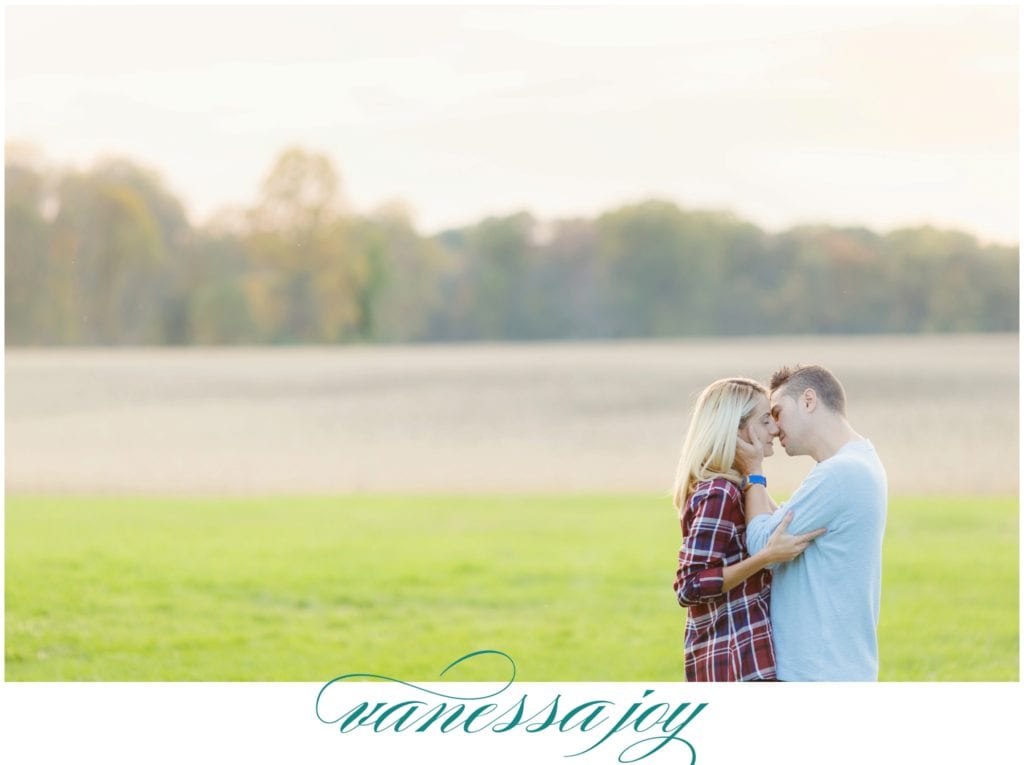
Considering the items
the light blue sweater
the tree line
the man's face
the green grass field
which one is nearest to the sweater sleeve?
the light blue sweater

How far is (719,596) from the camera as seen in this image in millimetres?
2646

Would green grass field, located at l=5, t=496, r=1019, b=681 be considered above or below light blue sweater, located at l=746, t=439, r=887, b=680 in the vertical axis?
below

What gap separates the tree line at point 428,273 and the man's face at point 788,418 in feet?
30.9

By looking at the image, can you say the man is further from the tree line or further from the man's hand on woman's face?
the tree line

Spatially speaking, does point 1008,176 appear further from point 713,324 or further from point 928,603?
point 928,603

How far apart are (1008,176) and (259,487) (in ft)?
26.2

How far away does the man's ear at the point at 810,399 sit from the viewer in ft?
8.54

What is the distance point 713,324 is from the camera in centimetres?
1266

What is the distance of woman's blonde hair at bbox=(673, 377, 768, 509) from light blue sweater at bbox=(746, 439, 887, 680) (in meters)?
0.15

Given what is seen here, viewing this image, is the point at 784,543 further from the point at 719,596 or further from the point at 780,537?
the point at 719,596

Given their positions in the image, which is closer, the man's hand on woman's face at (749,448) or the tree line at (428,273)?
the man's hand on woman's face at (749,448)

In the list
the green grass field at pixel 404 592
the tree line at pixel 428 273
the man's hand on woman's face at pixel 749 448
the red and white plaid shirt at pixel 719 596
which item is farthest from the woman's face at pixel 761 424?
the tree line at pixel 428 273

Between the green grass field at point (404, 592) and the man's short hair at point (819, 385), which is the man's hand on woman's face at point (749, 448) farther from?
the green grass field at point (404, 592)

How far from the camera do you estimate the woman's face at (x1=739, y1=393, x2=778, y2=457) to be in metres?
2.62
